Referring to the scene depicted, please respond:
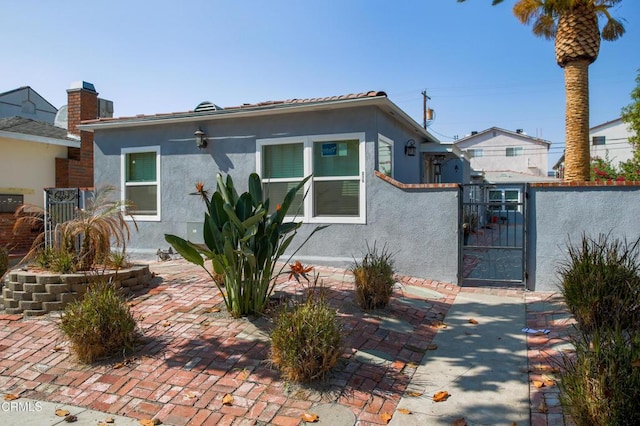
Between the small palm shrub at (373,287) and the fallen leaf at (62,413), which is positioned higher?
the small palm shrub at (373,287)

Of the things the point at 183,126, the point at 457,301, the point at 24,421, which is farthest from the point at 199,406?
the point at 183,126

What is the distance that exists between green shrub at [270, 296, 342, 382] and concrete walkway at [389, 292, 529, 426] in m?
0.71

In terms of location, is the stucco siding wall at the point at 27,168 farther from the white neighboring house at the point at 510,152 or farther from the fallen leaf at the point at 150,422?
the white neighboring house at the point at 510,152

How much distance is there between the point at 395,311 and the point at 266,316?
1.70 metres

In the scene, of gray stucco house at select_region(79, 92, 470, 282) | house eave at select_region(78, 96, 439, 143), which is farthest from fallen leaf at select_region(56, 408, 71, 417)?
house eave at select_region(78, 96, 439, 143)

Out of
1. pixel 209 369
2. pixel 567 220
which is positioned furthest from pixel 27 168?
pixel 567 220

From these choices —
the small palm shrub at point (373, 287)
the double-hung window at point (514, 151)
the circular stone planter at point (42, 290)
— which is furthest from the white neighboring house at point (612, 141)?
the circular stone planter at point (42, 290)

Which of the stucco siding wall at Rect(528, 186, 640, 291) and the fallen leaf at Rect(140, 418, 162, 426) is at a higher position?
the stucco siding wall at Rect(528, 186, 640, 291)

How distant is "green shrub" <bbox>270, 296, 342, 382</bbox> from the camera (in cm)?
366

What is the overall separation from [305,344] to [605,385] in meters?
2.12

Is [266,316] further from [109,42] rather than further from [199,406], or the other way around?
[109,42]

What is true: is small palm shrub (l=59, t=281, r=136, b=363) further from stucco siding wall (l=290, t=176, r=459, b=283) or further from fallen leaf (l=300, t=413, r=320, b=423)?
stucco siding wall (l=290, t=176, r=459, b=283)

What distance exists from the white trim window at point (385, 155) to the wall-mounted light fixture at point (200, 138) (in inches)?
149

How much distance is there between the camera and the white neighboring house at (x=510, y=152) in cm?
4312
